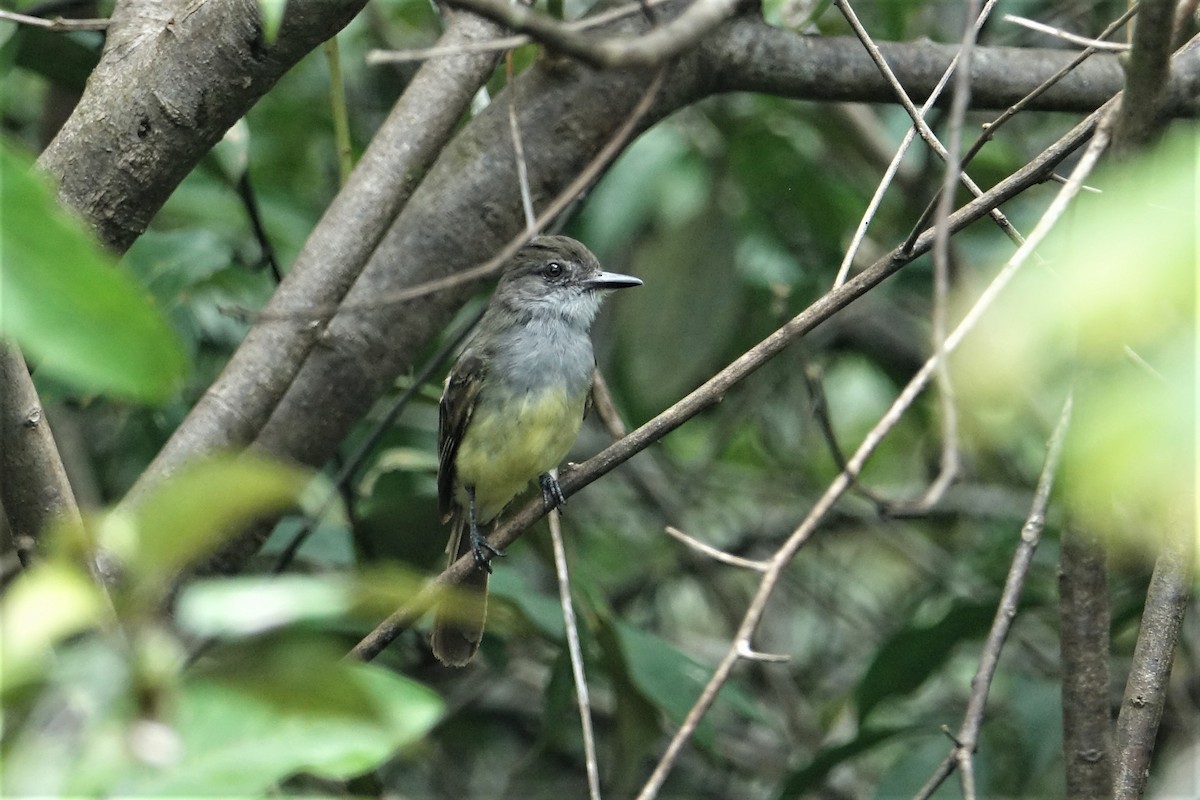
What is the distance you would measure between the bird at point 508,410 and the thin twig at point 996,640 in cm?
183

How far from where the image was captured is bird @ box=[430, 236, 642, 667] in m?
4.50

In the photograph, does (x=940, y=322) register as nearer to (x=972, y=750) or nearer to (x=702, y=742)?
(x=972, y=750)

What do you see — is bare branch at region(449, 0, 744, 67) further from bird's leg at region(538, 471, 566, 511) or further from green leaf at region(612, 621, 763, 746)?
green leaf at region(612, 621, 763, 746)

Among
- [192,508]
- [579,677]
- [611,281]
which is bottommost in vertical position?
[192,508]

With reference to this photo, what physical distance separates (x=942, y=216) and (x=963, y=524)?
484 cm

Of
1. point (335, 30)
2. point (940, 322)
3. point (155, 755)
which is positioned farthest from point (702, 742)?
point (155, 755)

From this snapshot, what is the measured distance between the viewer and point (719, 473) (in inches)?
266

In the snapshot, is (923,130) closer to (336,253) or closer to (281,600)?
(336,253)

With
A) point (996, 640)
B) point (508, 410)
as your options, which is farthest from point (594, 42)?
point (508, 410)

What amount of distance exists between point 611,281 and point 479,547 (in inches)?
54.6

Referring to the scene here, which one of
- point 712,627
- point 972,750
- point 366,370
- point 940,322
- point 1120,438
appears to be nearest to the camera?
point 1120,438

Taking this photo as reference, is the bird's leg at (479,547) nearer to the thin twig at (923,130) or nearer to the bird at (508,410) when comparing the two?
the bird at (508,410)

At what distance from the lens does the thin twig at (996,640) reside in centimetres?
236

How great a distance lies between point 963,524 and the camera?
622cm
